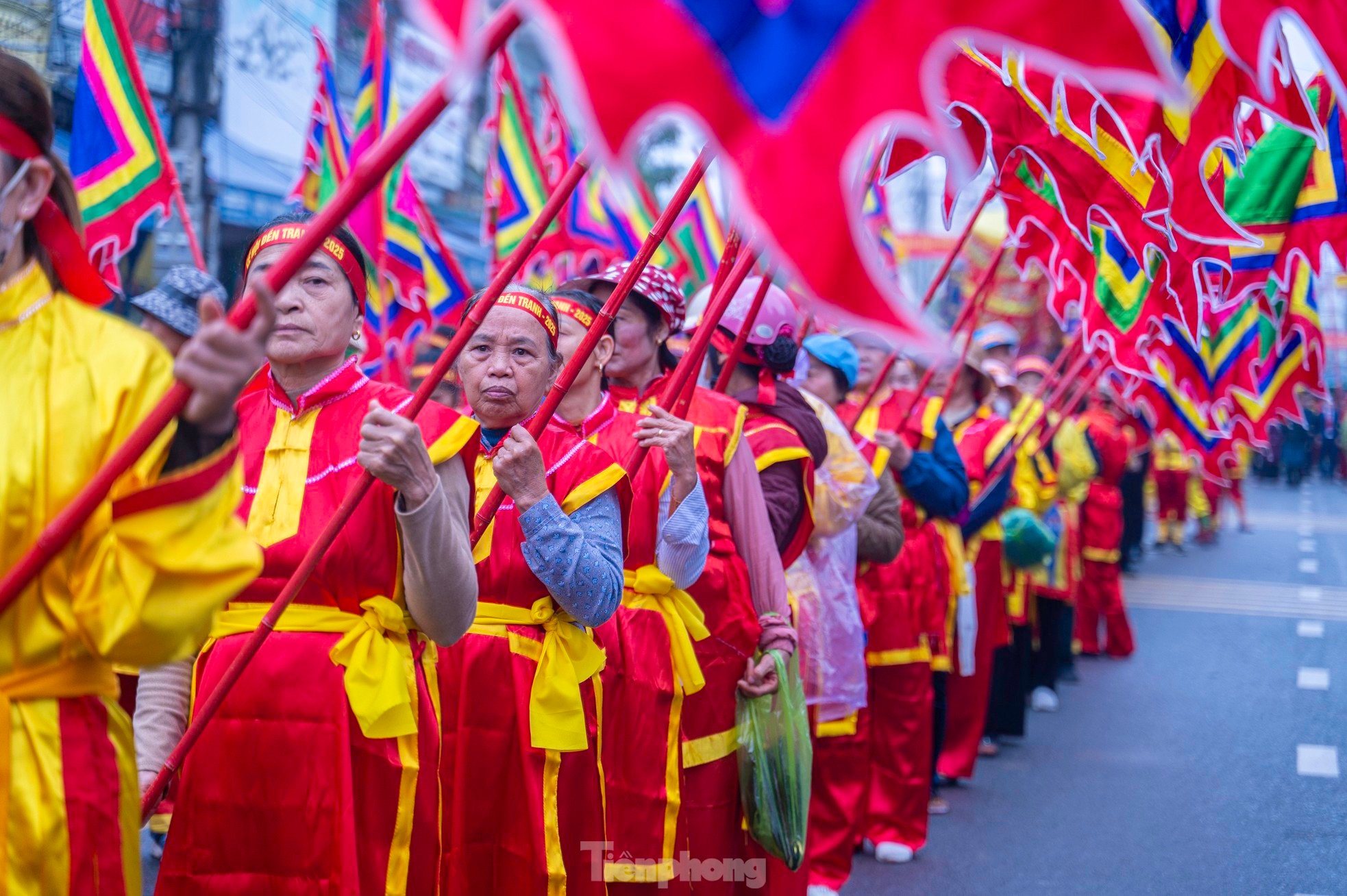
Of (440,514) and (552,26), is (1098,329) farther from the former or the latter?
(552,26)

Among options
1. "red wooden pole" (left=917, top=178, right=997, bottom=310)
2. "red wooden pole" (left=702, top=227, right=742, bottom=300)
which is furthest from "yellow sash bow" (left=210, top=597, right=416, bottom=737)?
"red wooden pole" (left=917, top=178, right=997, bottom=310)

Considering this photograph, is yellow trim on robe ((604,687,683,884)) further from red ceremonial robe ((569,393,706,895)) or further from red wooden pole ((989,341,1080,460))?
red wooden pole ((989,341,1080,460))

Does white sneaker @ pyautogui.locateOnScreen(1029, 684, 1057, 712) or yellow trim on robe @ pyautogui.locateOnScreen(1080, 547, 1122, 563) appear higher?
yellow trim on robe @ pyautogui.locateOnScreen(1080, 547, 1122, 563)

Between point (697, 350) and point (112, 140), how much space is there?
12.3 ft

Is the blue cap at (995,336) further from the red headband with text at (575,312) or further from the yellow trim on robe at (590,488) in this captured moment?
the yellow trim on robe at (590,488)

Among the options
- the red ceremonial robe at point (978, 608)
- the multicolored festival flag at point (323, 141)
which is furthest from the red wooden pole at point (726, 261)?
the multicolored festival flag at point (323, 141)

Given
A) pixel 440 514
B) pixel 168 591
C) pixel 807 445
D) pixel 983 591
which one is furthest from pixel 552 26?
pixel 983 591

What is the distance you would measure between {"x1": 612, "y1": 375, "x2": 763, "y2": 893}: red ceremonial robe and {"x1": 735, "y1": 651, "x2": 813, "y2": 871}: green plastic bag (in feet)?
0.16

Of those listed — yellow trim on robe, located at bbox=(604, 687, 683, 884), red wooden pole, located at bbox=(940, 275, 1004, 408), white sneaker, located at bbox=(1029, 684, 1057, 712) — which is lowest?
white sneaker, located at bbox=(1029, 684, 1057, 712)

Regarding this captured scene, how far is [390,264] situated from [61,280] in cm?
669

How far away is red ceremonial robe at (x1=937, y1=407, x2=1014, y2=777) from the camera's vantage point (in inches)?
305

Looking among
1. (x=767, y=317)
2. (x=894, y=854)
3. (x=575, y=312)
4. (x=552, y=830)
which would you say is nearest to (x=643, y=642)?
(x=552, y=830)

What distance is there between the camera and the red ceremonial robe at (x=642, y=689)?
3.87m

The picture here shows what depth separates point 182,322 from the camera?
17.3ft
